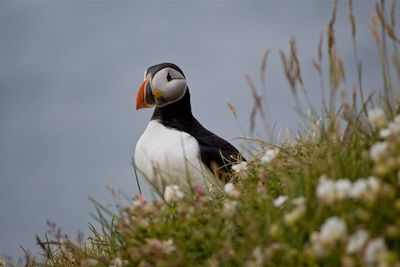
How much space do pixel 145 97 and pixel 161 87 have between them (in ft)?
0.89

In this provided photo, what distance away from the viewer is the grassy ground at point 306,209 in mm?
3240

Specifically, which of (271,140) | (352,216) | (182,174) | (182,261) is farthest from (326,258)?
(182,174)

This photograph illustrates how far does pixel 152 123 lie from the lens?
8.37m

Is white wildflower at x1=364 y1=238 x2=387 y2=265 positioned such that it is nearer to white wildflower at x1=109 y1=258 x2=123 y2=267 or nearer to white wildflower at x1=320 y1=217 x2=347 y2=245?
white wildflower at x1=320 y1=217 x2=347 y2=245

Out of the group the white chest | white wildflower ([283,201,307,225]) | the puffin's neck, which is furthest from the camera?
the puffin's neck

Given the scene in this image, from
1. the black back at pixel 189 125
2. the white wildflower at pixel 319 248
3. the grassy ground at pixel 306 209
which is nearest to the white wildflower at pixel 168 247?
the grassy ground at pixel 306 209

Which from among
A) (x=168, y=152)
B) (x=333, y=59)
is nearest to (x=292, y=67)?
(x=333, y=59)

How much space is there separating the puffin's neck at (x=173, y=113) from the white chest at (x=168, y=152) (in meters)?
0.12

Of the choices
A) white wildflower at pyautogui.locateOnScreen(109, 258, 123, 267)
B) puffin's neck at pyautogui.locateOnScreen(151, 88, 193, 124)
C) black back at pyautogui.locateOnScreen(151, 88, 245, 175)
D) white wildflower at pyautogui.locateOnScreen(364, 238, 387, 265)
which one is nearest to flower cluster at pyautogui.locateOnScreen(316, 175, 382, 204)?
white wildflower at pyautogui.locateOnScreen(364, 238, 387, 265)

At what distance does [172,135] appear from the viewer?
7.95m

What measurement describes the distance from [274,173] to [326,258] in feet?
5.84

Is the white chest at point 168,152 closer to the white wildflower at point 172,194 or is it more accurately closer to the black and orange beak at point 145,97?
the black and orange beak at point 145,97

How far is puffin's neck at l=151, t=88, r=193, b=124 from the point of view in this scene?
8367mm

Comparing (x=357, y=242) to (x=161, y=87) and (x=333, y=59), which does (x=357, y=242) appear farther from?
(x=161, y=87)
